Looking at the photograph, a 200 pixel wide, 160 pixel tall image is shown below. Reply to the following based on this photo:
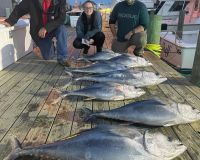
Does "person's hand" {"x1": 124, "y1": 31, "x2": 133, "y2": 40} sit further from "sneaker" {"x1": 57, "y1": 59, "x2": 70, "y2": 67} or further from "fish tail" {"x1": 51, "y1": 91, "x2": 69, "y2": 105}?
"fish tail" {"x1": 51, "y1": 91, "x2": 69, "y2": 105}

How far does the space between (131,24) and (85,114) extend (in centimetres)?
351

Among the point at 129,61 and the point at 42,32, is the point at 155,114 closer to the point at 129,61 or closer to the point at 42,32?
the point at 129,61

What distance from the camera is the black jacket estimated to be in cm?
599

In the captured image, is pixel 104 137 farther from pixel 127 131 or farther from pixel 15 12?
pixel 15 12

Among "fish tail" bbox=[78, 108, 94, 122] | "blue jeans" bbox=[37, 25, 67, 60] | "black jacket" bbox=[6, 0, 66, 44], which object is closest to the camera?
"fish tail" bbox=[78, 108, 94, 122]

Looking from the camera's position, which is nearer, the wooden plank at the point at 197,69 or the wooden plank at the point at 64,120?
the wooden plank at the point at 64,120

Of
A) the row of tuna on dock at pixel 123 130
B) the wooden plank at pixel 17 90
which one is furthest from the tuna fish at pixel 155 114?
the wooden plank at pixel 17 90

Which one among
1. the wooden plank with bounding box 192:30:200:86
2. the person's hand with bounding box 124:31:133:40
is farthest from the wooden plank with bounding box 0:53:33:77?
the wooden plank with bounding box 192:30:200:86

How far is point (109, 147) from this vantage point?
7.83 ft

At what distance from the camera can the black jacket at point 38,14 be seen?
5988mm

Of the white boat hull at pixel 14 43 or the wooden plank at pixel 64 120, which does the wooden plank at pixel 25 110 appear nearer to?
the wooden plank at pixel 64 120

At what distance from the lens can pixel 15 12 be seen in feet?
20.2

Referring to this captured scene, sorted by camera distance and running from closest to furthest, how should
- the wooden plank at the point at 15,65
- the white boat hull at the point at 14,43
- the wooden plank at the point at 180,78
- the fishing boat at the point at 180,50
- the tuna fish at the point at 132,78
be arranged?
1. the tuna fish at the point at 132,78
2. the wooden plank at the point at 180,78
3. the wooden plank at the point at 15,65
4. the white boat hull at the point at 14,43
5. the fishing boat at the point at 180,50

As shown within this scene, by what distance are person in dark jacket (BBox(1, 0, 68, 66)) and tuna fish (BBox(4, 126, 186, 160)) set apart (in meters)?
3.65
